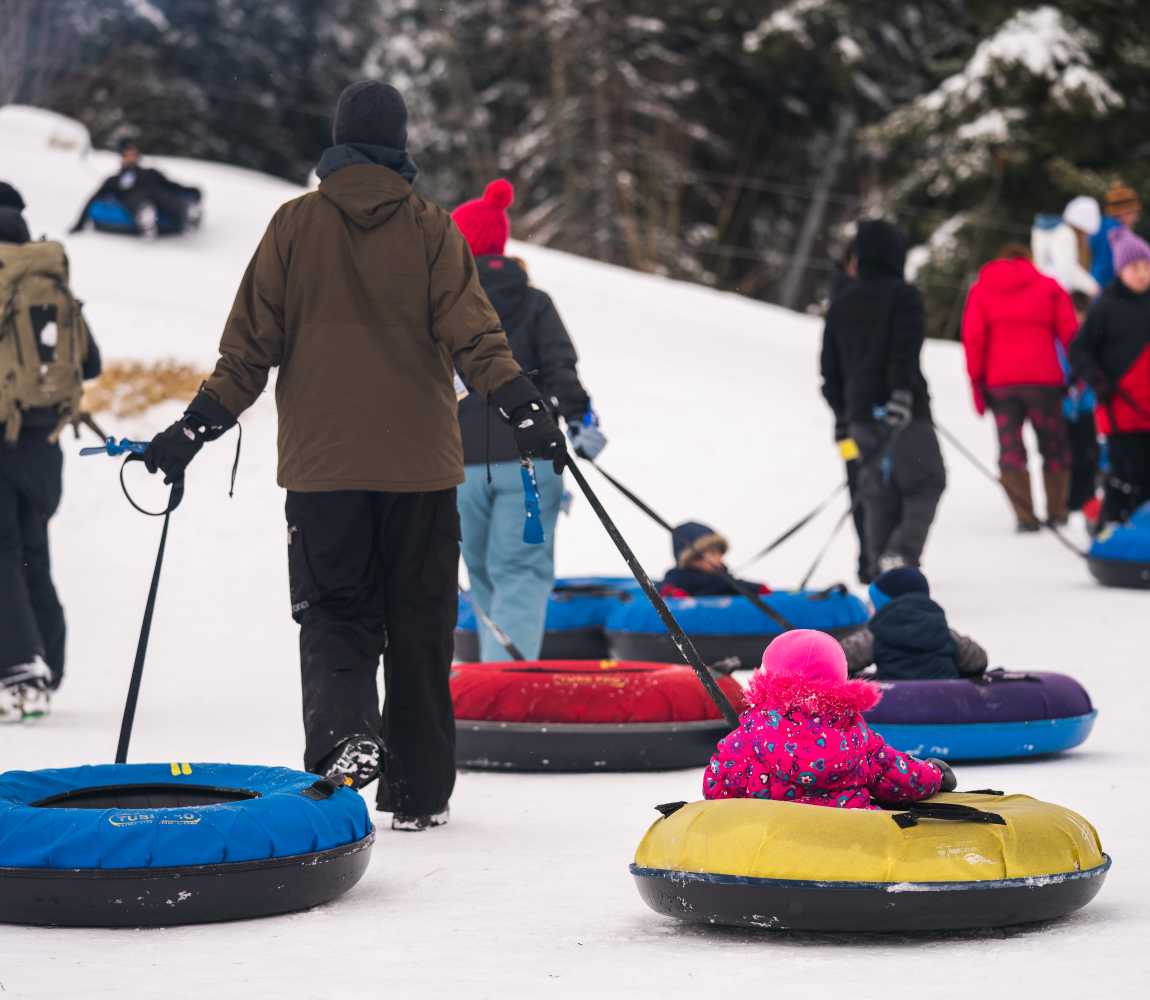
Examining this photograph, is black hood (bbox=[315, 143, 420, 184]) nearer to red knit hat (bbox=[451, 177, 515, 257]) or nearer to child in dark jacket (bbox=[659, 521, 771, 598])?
red knit hat (bbox=[451, 177, 515, 257])

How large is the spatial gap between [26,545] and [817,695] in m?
A: 4.56

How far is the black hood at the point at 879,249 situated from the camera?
34.7 ft

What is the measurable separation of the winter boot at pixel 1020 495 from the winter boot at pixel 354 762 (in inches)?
330

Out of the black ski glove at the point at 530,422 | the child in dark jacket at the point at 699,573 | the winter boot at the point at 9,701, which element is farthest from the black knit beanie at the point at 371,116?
the child in dark jacket at the point at 699,573

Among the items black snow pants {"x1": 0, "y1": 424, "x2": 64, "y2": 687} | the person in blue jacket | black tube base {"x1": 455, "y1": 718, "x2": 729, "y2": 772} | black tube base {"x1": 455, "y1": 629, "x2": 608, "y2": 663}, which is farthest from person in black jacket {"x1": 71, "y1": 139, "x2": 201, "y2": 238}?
black tube base {"x1": 455, "y1": 718, "x2": 729, "y2": 772}

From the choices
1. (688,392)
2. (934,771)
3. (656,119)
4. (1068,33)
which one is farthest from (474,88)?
(934,771)

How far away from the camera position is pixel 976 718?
623 cm

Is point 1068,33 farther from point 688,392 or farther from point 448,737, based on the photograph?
point 448,737

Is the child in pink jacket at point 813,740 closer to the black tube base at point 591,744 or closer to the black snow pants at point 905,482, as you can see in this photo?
the black tube base at point 591,744

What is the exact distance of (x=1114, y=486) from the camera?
478 inches

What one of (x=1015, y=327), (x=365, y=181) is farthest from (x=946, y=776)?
(x=1015, y=327)

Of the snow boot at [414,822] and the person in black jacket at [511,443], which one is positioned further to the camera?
the person in black jacket at [511,443]

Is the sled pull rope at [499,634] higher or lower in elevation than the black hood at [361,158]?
lower

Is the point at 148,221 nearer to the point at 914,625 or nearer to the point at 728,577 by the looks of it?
the point at 728,577
